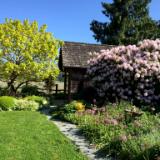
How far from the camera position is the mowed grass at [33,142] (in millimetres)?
9109

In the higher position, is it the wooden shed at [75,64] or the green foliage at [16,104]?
the wooden shed at [75,64]

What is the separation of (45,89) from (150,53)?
11.0 m

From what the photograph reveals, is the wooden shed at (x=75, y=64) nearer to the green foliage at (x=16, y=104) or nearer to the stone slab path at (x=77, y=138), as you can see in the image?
the green foliage at (x=16, y=104)

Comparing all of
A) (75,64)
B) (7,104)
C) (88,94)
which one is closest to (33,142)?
(7,104)

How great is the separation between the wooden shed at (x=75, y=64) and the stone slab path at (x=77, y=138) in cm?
712

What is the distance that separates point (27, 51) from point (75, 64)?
2.97 m

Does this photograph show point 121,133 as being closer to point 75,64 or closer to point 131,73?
point 131,73

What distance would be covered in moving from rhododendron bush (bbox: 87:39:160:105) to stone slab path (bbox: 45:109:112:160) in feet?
14.0

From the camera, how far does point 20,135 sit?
11234 mm

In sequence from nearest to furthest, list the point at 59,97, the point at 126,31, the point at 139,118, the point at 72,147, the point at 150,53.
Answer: the point at 72,147 → the point at 139,118 → the point at 150,53 → the point at 59,97 → the point at 126,31

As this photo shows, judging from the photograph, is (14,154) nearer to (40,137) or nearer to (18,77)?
(40,137)

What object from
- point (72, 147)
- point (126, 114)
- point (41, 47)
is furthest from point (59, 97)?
point (72, 147)

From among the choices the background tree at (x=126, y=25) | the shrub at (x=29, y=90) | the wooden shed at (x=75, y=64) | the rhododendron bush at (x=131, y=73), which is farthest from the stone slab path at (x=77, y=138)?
the background tree at (x=126, y=25)

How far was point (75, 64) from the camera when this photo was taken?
70.9 feet
